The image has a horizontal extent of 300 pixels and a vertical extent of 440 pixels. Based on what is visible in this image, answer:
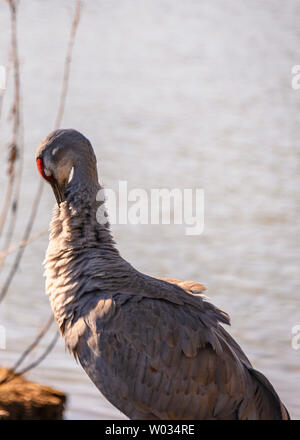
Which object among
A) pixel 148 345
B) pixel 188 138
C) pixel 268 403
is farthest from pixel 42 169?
pixel 188 138

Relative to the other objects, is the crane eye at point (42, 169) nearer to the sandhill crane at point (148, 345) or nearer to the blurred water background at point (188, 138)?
the sandhill crane at point (148, 345)

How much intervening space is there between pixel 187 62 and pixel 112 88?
1.81 m

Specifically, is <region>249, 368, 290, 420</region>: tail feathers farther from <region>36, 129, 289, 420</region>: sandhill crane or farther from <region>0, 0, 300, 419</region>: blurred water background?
<region>0, 0, 300, 419</region>: blurred water background

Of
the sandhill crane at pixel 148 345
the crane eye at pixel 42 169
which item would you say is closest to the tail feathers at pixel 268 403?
the sandhill crane at pixel 148 345

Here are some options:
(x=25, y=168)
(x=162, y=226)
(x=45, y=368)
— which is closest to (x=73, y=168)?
(x=45, y=368)

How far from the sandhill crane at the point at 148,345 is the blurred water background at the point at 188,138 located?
1.40m

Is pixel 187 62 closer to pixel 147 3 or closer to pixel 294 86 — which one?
pixel 294 86

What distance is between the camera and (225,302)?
319 inches

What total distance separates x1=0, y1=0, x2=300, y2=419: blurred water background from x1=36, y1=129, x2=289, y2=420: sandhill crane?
1.40 meters

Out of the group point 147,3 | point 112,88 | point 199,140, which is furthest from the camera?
point 147,3

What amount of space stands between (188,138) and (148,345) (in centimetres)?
725

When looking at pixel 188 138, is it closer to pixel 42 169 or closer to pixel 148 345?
pixel 42 169

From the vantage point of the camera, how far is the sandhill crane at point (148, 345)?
15.8 ft

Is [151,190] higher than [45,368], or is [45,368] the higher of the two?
[151,190]
